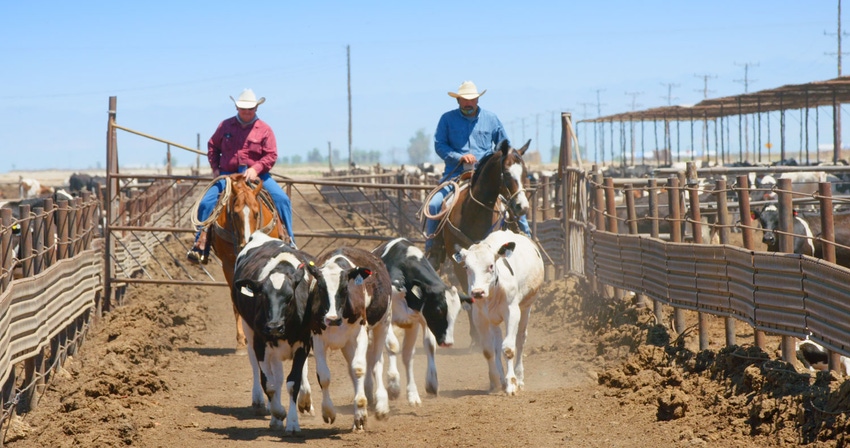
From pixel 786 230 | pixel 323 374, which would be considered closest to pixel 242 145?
pixel 323 374

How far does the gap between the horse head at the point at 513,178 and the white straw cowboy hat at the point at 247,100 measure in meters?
2.90

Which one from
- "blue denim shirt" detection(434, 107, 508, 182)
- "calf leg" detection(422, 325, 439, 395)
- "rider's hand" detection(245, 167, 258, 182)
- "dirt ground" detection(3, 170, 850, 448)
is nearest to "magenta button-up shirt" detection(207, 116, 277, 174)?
"rider's hand" detection(245, 167, 258, 182)

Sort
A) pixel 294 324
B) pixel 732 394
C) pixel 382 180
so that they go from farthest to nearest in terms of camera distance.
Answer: pixel 382 180 < pixel 294 324 < pixel 732 394

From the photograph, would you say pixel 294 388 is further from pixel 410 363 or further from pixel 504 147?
pixel 504 147

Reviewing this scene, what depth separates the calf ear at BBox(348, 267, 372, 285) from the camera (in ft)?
25.7

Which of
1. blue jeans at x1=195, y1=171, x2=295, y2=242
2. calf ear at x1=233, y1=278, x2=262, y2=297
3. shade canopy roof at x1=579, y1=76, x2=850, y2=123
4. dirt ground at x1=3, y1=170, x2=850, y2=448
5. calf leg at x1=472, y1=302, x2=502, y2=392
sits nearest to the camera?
dirt ground at x1=3, y1=170, x2=850, y2=448

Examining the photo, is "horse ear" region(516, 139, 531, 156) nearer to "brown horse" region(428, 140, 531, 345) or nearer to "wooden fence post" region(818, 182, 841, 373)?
"brown horse" region(428, 140, 531, 345)

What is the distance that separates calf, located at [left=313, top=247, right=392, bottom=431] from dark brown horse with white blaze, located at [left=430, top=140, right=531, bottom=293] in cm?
264

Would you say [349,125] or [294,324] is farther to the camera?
[349,125]

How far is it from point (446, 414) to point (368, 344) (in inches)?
33.2

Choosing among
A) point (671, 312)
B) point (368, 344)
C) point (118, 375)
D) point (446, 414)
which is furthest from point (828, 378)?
point (118, 375)

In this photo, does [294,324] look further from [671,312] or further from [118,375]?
[671,312]

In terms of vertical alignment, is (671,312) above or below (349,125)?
below

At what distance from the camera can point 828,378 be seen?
698 cm
